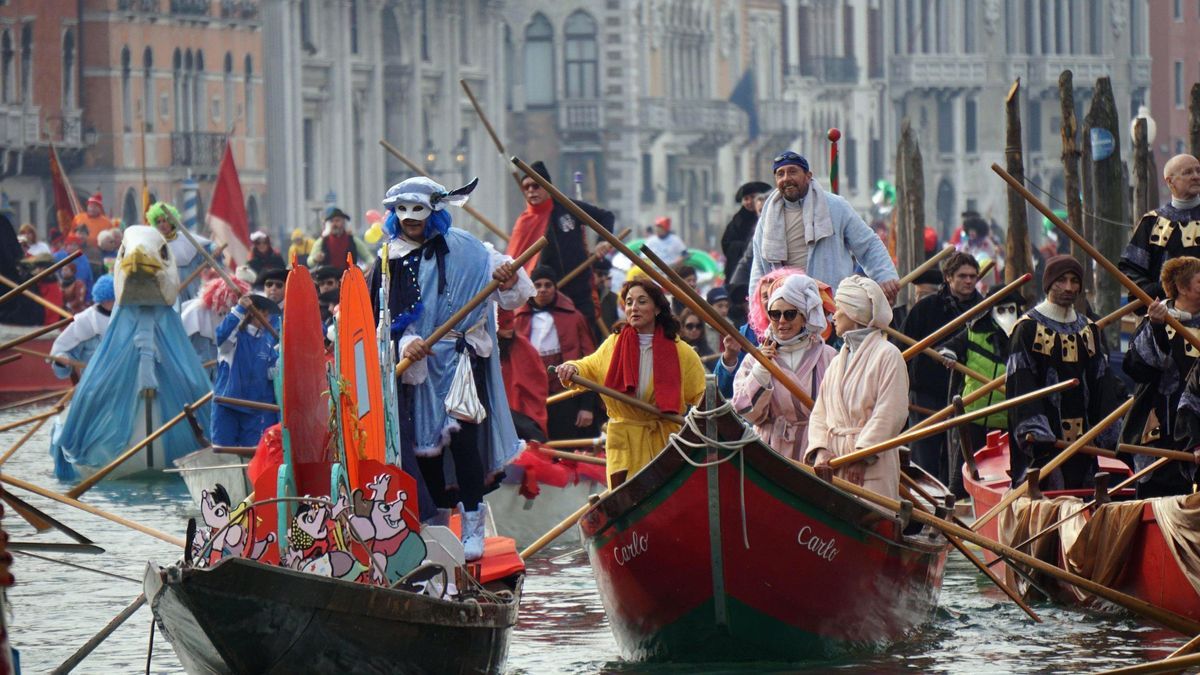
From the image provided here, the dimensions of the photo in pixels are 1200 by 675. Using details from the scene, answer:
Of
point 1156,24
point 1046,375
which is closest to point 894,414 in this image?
point 1046,375

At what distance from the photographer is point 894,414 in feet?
34.0

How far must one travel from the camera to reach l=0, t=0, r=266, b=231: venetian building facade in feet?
159

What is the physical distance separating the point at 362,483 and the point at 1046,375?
3.52m

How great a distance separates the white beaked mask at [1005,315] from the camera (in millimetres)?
14789

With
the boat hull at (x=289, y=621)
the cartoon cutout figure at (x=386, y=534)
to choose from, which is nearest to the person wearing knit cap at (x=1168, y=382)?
the cartoon cutout figure at (x=386, y=534)

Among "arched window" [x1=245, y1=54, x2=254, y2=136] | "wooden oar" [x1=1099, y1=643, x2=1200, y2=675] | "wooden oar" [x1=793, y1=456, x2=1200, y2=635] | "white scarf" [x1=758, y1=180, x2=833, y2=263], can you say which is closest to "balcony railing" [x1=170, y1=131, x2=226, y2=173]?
"arched window" [x1=245, y1=54, x2=254, y2=136]

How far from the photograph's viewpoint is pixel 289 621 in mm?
8516

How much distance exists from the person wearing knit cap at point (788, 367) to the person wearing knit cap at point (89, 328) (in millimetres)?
8710

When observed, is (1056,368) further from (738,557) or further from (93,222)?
(93,222)

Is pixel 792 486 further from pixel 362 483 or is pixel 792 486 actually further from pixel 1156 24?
pixel 1156 24

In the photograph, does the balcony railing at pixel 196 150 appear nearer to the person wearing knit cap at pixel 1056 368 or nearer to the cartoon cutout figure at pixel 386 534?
the person wearing knit cap at pixel 1056 368

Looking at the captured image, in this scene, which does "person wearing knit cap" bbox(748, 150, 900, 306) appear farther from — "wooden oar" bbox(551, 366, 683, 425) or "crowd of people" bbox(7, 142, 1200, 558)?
"wooden oar" bbox(551, 366, 683, 425)

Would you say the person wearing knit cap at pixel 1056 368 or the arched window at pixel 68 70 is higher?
the arched window at pixel 68 70

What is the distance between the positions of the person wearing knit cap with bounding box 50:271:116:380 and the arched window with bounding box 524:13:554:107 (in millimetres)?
51456
